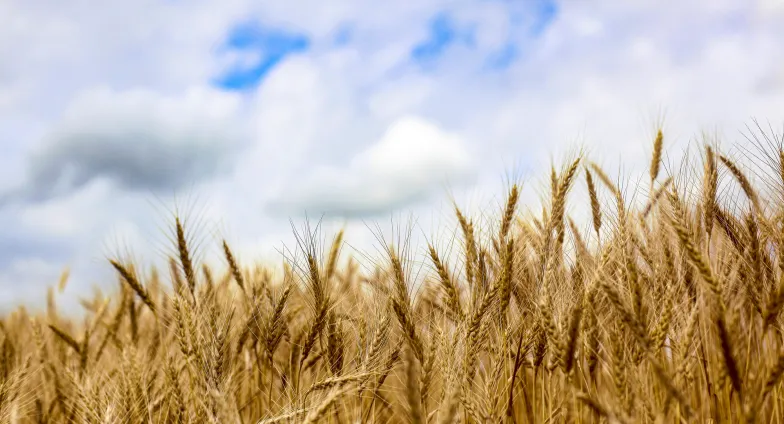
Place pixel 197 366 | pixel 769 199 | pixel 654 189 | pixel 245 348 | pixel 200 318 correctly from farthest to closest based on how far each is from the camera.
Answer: pixel 245 348
pixel 654 189
pixel 769 199
pixel 200 318
pixel 197 366

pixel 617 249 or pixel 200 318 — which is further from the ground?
pixel 617 249

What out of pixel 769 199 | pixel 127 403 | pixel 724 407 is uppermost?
pixel 769 199

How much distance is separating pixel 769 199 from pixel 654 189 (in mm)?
605

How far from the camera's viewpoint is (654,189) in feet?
9.81

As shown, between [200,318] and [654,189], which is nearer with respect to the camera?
[200,318]

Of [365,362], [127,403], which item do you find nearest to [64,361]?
[127,403]

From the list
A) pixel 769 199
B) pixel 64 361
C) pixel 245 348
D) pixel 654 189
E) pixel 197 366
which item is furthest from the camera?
pixel 64 361

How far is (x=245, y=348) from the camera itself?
3.46m

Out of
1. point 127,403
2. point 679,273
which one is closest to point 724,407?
point 679,273

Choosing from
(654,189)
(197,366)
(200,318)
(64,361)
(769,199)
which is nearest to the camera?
(197,366)

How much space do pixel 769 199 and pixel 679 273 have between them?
0.80 metres

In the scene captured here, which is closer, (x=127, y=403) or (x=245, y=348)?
(x=127, y=403)

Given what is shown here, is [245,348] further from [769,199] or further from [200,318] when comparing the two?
[769,199]

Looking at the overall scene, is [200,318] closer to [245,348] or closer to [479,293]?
[479,293]
